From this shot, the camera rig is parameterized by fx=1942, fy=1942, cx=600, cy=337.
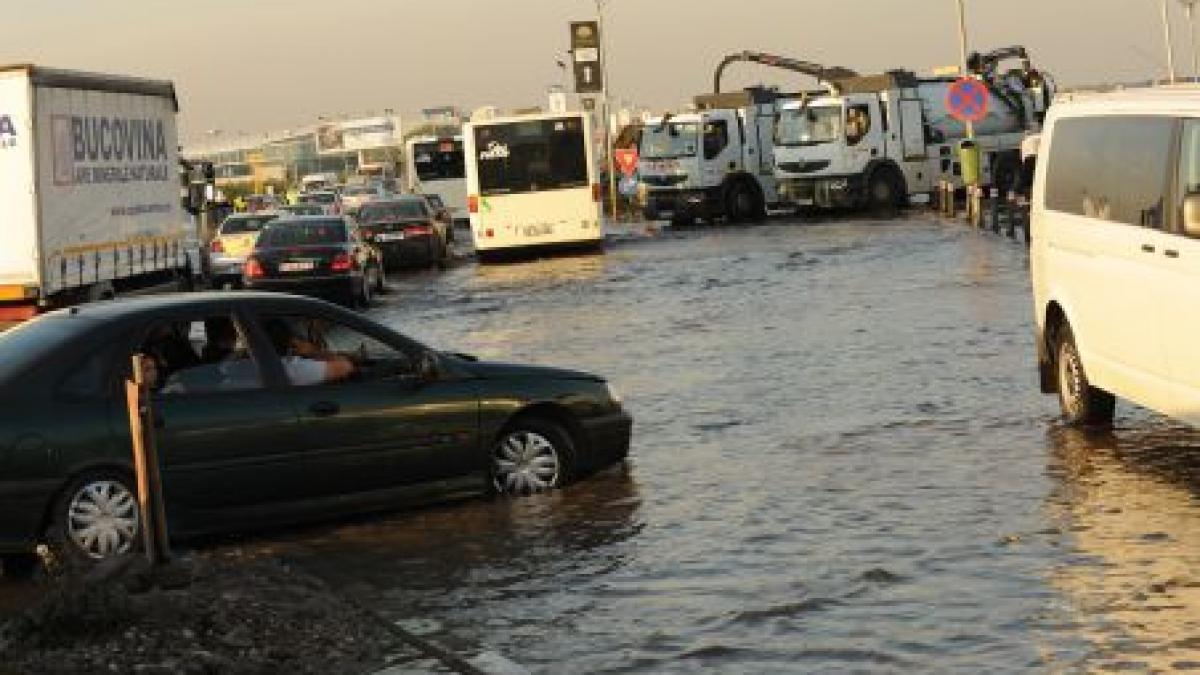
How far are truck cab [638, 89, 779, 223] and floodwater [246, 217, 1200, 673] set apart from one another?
32895mm

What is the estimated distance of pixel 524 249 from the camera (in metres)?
41.8

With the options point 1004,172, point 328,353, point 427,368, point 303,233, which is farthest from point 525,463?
point 1004,172

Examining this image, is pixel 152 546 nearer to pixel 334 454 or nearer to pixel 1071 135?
pixel 334 454

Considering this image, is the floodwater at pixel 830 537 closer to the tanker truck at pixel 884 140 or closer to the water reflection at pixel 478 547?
the water reflection at pixel 478 547

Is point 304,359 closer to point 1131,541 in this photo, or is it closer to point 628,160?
point 1131,541

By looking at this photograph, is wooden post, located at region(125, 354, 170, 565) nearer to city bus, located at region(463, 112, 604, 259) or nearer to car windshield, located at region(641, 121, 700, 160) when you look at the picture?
city bus, located at region(463, 112, 604, 259)

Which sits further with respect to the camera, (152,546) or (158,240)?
(158,240)

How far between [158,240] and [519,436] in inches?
779

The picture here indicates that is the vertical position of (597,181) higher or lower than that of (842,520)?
higher

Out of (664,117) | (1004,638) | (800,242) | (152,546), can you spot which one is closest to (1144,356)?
(1004,638)

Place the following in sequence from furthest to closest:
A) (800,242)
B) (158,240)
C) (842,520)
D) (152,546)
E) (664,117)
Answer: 1. (664,117)
2. (800,242)
3. (158,240)
4. (842,520)
5. (152,546)

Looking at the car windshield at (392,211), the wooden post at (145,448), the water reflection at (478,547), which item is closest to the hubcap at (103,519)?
the water reflection at (478,547)

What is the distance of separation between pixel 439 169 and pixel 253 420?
60087 mm

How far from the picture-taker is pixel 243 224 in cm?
3991
